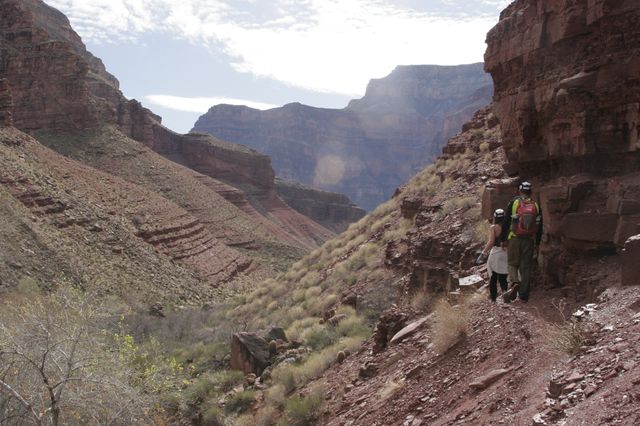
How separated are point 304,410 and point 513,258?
3967 millimetres

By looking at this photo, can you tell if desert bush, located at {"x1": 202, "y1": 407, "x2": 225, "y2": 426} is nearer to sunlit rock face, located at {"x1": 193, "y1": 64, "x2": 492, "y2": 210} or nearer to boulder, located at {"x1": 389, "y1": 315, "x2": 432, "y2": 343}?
boulder, located at {"x1": 389, "y1": 315, "x2": 432, "y2": 343}

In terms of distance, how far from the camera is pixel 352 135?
182875mm

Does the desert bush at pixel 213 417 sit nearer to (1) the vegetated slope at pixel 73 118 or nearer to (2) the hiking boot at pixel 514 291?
(2) the hiking boot at pixel 514 291

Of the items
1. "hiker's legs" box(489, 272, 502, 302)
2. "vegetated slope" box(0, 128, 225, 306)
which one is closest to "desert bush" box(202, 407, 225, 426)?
"hiker's legs" box(489, 272, 502, 302)

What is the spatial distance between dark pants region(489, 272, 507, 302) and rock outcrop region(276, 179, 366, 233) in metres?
85.9

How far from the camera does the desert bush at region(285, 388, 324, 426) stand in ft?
30.5

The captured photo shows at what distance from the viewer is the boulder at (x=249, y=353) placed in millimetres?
13289

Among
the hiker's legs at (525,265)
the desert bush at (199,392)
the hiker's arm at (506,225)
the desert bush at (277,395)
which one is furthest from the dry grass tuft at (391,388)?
the desert bush at (199,392)

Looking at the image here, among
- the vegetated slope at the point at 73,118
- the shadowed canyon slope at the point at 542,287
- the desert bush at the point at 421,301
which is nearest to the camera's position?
the shadowed canyon slope at the point at 542,287

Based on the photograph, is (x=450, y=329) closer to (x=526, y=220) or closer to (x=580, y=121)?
(x=526, y=220)

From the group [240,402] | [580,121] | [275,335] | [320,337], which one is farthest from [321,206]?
[580,121]

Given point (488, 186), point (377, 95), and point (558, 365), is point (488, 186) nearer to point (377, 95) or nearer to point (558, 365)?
point (558, 365)

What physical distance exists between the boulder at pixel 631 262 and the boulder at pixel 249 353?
8612 mm

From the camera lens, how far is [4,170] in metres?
31.1
